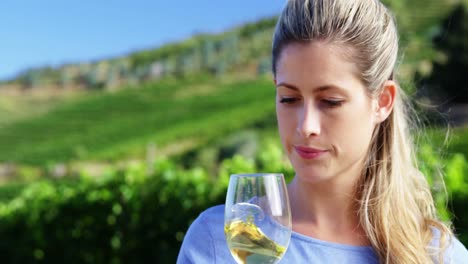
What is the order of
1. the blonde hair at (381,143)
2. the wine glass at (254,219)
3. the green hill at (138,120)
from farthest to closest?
the green hill at (138,120) < the blonde hair at (381,143) < the wine glass at (254,219)

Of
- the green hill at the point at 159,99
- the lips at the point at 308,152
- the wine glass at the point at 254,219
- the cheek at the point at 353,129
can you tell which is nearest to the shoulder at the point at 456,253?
the cheek at the point at 353,129

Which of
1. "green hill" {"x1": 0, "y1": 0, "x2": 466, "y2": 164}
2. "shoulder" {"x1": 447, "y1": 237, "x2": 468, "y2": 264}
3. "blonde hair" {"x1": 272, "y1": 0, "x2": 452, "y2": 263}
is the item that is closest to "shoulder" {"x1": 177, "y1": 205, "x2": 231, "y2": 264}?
"blonde hair" {"x1": 272, "y1": 0, "x2": 452, "y2": 263}

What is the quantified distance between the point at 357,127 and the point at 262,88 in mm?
34601

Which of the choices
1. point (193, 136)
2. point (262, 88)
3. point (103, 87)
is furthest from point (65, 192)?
point (103, 87)

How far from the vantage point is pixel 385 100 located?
6.12ft

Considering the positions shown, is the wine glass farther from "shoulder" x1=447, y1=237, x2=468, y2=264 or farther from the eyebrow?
"shoulder" x1=447, y1=237, x2=468, y2=264

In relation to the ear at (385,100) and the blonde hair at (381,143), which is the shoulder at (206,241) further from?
the ear at (385,100)

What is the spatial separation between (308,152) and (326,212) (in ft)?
1.05

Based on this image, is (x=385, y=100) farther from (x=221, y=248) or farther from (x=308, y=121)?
(x=221, y=248)

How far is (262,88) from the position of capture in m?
36.2

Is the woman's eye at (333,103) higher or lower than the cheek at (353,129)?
higher

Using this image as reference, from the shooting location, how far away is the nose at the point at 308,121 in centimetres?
153

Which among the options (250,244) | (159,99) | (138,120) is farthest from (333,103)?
(159,99)

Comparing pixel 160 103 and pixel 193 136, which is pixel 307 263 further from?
pixel 160 103
